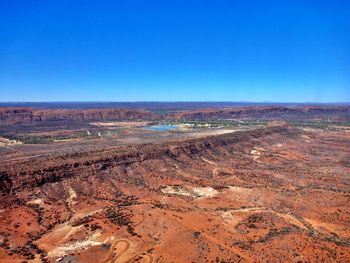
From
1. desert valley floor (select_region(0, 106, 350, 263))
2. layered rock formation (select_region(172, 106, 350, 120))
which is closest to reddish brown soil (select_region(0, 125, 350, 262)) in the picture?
desert valley floor (select_region(0, 106, 350, 263))

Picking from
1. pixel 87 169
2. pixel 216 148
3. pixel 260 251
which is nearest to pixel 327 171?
pixel 216 148

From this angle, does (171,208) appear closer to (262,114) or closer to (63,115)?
(63,115)

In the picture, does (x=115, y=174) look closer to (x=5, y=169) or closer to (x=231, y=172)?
(x=5, y=169)

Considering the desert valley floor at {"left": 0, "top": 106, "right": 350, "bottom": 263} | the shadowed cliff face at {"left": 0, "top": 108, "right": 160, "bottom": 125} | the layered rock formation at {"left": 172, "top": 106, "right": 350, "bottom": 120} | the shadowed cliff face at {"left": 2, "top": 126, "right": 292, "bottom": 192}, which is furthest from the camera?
the layered rock formation at {"left": 172, "top": 106, "right": 350, "bottom": 120}

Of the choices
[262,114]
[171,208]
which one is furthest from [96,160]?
[262,114]

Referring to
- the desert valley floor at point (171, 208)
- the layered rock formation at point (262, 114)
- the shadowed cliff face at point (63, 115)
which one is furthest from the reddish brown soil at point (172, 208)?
the layered rock formation at point (262, 114)

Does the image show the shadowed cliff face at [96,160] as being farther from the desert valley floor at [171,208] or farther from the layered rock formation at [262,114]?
the layered rock formation at [262,114]

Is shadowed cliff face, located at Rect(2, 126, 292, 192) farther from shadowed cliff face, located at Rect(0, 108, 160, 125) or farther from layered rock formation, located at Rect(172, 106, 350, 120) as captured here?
layered rock formation, located at Rect(172, 106, 350, 120)
